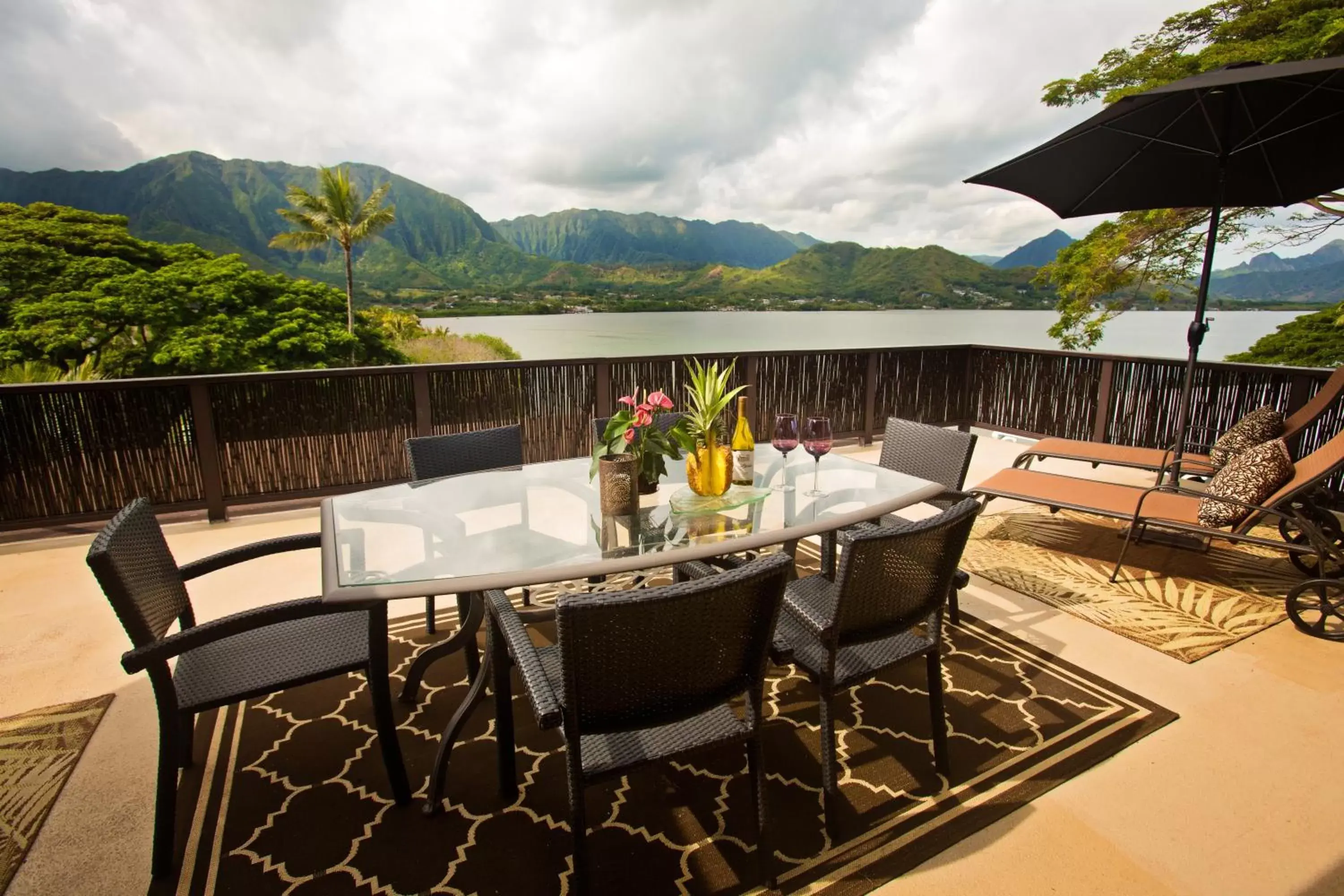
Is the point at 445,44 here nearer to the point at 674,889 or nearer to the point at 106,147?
the point at 674,889

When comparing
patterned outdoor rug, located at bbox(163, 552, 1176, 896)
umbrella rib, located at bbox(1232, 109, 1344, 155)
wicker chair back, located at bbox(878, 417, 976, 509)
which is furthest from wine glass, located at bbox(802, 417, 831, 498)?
umbrella rib, located at bbox(1232, 109, 1344, 155)

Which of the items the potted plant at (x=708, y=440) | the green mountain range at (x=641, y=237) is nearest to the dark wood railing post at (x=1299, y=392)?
the potted plant at (x=708, y=440)

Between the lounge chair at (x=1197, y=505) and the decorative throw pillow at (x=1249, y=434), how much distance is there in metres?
0.37

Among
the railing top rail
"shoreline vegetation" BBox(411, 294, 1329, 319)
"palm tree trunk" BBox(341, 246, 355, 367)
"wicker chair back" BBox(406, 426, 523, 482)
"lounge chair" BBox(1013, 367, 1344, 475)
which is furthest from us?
"shoreline vegetation" BBox(411, 294, 1329, 319)

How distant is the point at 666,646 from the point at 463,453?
6.32 ft

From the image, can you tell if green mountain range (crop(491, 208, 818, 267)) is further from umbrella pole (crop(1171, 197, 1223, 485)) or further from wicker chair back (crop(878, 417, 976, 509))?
wicker chair back (crop(878, 417, 976, 509))

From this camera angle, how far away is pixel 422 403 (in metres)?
4.98

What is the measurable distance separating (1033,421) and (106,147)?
202 ft

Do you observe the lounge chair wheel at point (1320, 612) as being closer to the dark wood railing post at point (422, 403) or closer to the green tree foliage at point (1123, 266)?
the dark wood railing post at point (422, 403)

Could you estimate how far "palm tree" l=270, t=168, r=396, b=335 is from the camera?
1002 inches

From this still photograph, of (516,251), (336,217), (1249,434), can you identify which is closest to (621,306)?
(336,217)

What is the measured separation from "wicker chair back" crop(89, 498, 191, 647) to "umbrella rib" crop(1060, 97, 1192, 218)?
16.2ft

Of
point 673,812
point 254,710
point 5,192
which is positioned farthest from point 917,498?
point 5,192

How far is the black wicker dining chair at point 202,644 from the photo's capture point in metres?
1.53
